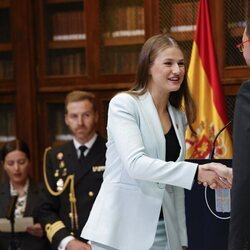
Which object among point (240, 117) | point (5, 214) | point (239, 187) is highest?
point (240, 117)

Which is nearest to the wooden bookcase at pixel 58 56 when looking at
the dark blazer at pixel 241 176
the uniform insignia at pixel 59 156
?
the uniform insignia at pixel 59 156

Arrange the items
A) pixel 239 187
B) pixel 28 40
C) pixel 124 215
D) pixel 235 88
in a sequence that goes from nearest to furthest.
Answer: pixel 239 187 → pixel 124 215 → pixel 235 88 → pixel 28 40

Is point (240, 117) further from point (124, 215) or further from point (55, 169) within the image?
point (55, 169)

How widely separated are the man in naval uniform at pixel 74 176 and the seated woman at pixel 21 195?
209mm

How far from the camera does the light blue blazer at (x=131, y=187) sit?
1970 millimetres

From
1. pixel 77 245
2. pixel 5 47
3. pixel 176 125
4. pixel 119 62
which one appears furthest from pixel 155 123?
pixel 5 47

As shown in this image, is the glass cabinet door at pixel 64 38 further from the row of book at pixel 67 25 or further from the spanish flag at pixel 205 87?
the spanish flag at pixel 205 87

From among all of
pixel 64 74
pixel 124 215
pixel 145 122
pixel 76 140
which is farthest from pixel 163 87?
pixel 64 74

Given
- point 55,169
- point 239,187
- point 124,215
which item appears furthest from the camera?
point 55,169

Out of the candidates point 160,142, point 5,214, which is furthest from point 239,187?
point 5,214

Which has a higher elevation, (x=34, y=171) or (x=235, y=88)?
(x=235, y=88)

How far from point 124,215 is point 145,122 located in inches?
12.2

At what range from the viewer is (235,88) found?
137 inches

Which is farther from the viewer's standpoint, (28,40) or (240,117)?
(28,40)
